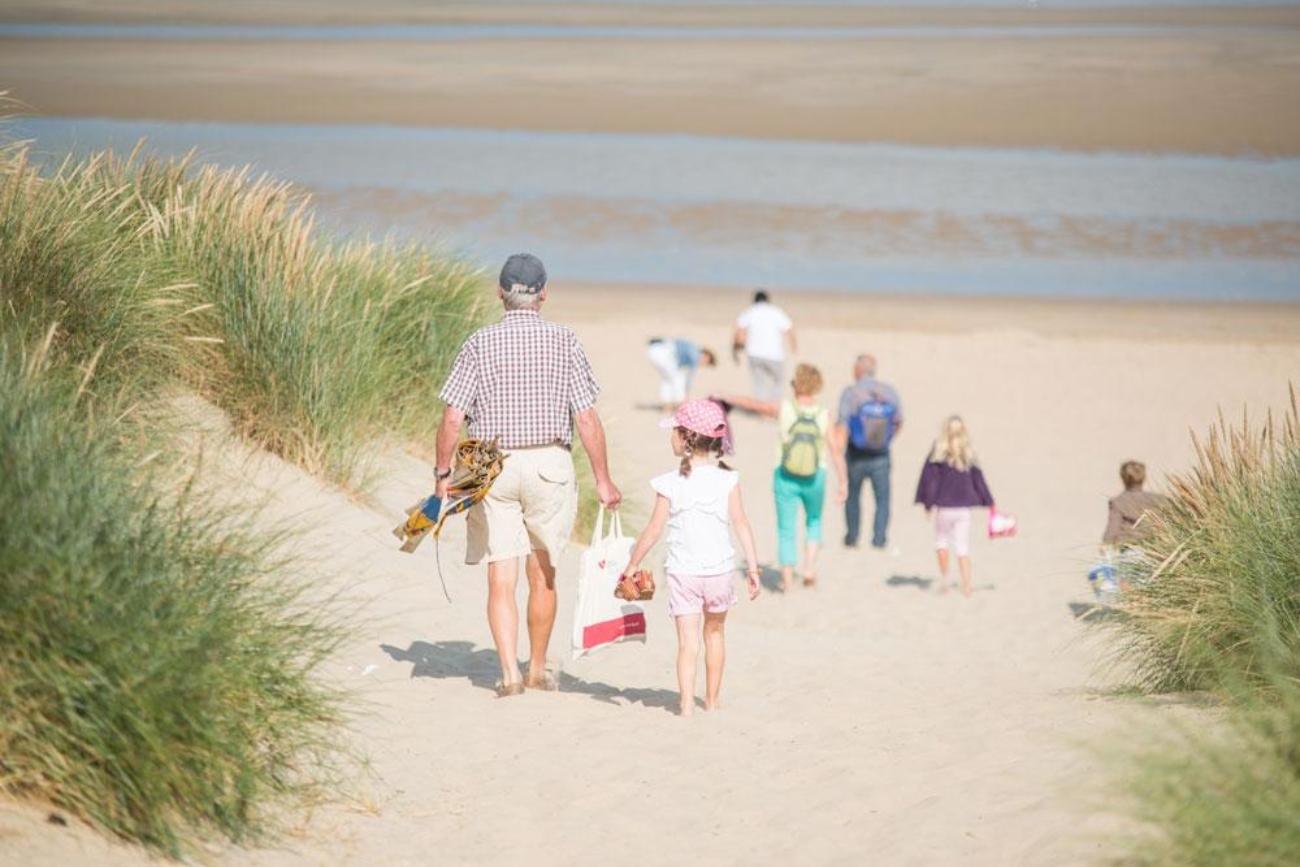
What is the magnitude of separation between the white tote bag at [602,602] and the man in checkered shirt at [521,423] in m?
0.20

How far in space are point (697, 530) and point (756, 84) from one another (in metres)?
39.0

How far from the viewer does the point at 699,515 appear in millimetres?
7754

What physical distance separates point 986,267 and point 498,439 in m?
21.2

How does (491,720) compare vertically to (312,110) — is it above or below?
below

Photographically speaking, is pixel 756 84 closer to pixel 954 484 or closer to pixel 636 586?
pixel 954 484

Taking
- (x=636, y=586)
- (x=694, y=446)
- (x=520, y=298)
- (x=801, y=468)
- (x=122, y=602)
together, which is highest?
(x=520, y=298)

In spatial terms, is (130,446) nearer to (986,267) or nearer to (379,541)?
(379,541)

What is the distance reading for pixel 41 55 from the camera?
164 ft

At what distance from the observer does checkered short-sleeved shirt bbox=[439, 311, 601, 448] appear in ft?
25.1

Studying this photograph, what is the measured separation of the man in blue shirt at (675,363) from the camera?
60.2 feet

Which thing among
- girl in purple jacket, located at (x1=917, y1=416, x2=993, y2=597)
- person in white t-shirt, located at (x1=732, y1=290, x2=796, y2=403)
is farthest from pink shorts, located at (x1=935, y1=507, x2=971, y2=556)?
person in white t-shirt, located at (x1=732, y1=290, x2=796, y2=403)

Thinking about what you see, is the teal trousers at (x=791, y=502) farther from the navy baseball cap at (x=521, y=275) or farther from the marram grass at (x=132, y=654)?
the marram grass at (x=132, y=654)

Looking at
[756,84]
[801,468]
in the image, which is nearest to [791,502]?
[801,468]

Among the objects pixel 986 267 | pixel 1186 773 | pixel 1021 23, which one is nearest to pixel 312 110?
pixel 986 267
